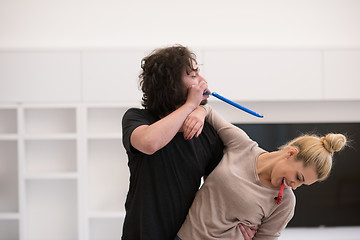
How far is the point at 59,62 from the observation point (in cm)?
352

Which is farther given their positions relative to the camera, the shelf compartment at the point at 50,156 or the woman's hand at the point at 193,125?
the shelf compartment at the point at 50,156

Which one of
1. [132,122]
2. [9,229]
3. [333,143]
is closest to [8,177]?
[9,229]

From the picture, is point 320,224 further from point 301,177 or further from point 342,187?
point 301,177

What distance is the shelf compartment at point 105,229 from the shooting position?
147 inches

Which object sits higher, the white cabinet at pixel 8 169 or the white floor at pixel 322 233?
the white cabinet at pixel 8 169

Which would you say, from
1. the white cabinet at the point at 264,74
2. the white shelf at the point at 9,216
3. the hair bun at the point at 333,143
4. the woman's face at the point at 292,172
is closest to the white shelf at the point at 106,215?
the white shelf at the point at 9,216

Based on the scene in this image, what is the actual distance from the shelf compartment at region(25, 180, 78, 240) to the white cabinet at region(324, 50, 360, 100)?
2319 mm

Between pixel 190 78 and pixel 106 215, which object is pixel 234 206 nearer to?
pixel 190 78

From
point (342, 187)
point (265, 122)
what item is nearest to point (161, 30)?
point (265, 122)

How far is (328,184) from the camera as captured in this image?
12.5 feet

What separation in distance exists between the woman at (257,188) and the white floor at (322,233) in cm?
242

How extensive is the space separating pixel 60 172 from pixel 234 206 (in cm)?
248

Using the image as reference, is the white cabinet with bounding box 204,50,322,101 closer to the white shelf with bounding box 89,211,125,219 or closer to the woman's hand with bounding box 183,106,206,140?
the white shelf with bounding box 89,211,125,219

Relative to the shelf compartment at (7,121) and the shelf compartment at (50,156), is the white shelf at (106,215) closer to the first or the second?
the shelf compartment at (50,156)
